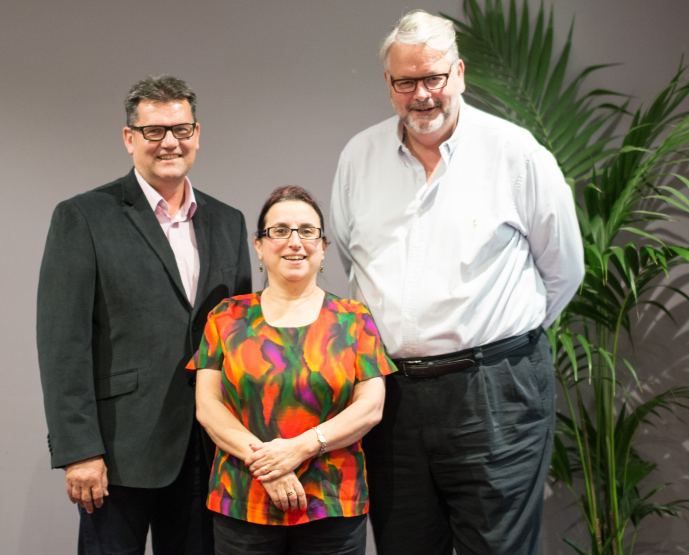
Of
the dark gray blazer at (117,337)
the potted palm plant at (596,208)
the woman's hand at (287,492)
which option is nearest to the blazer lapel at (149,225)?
the dark gray blazer at (117,337)

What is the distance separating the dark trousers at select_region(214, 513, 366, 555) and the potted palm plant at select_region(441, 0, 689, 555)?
1.13m

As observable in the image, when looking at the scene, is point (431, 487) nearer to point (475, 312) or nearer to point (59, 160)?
point (475, 312)

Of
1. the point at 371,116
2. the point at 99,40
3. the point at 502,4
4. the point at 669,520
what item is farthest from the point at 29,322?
the point at 669,520

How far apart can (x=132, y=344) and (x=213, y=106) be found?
1.40 metres

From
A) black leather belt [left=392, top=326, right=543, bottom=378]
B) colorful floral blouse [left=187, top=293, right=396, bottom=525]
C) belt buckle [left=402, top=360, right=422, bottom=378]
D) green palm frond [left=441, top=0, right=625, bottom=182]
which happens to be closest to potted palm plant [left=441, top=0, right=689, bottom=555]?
green palm frond [left=441, top=0, right=625, bottom=182]

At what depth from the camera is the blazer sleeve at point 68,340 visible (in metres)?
1.64

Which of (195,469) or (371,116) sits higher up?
(371,116)

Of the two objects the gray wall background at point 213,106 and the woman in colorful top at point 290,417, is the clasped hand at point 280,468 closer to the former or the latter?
the woman in colorful top at point 290,417

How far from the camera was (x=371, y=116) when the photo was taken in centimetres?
282

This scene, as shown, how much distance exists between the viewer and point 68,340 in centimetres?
165

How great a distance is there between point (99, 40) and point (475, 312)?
2.04 metres

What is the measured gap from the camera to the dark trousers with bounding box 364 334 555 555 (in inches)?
68.1

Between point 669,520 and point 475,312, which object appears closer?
point 475,312

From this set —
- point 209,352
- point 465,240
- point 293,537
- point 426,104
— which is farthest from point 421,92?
point 293,537
